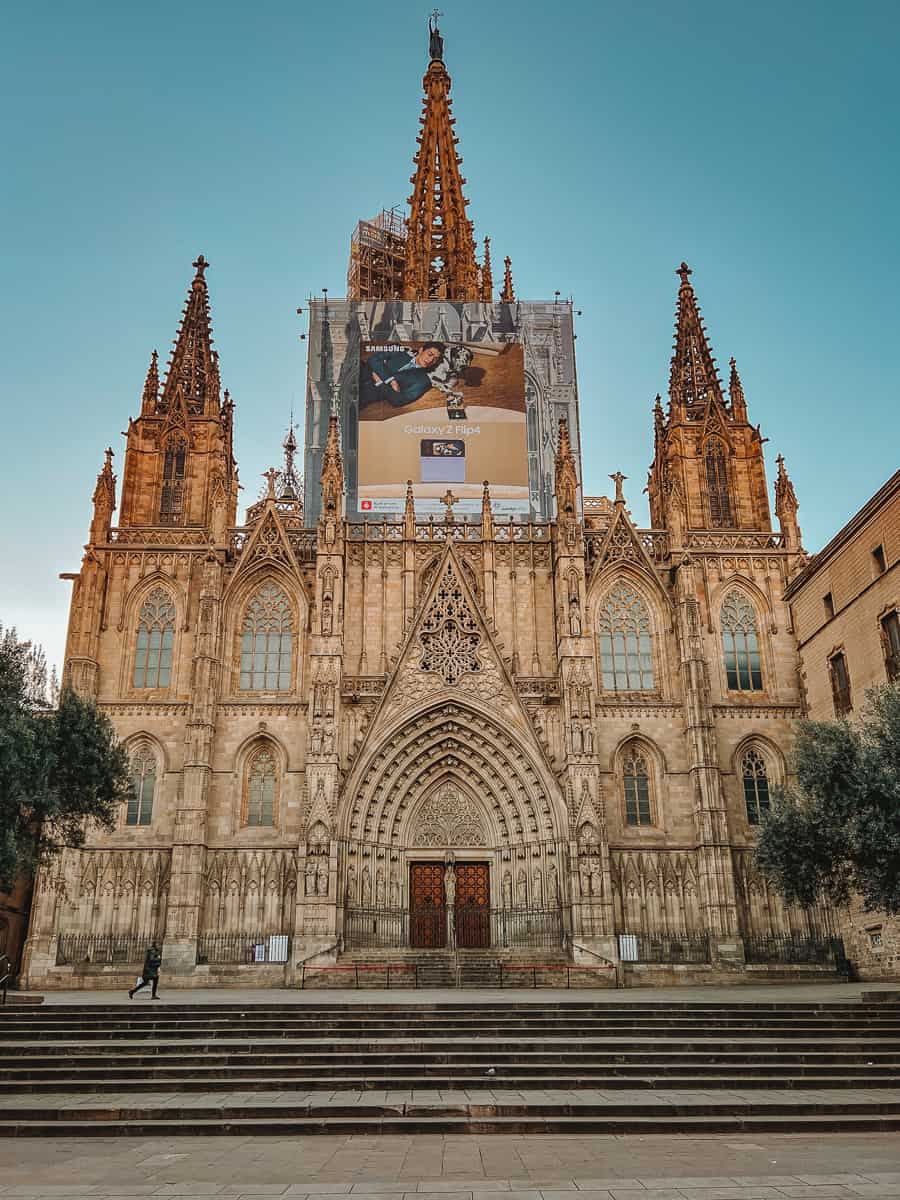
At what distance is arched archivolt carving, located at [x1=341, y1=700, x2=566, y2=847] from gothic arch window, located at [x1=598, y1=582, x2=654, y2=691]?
462 centimetres

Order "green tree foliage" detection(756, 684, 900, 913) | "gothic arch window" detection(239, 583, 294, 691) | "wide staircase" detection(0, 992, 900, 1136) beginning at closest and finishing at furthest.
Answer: "wide staircase" detection(0, 992, 900, 1136) → "green tree foliage" detection(756, 684, 900, 913) → "gothic arch window" detection(239, 583, 294, 691)

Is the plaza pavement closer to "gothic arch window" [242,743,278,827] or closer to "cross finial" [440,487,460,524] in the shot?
"gothic arch window" [242,743,278,827]

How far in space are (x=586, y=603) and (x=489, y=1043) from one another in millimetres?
20751

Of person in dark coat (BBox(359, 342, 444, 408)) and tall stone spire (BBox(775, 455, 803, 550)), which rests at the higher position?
person in dark coat (BBox(359, 342, 444, 408))

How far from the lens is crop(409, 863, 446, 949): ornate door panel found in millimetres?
32875

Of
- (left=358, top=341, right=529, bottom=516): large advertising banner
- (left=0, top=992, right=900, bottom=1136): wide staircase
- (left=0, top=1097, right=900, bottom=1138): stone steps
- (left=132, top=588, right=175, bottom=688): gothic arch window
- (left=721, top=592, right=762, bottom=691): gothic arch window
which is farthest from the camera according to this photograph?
(left=358, top=341, right=529, bottom=516): large advertising banner

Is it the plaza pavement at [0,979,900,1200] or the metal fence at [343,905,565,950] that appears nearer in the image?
the plaza pavement at [0,979,900,1200]

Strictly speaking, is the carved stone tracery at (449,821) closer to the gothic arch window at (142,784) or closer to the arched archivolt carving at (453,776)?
the arched archivolt carving at (453,776)

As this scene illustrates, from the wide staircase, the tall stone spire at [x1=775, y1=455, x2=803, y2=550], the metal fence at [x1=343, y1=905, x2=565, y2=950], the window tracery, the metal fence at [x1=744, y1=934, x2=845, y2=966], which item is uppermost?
the tall stone spire at [x1=775, y1=455, x2=803, y2=550]

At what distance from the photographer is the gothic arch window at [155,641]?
35.4 metres

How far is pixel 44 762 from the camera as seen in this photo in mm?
22234

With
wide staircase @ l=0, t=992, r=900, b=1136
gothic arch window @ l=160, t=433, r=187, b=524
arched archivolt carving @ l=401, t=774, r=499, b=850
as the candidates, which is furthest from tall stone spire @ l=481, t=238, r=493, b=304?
wide staircase @ l=0, t=992, r=900, b=1136

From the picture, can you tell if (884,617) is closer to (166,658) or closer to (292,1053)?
(292,1053)

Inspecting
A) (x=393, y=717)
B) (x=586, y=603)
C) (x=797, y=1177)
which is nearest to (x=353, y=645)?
(x=393, y=717)
